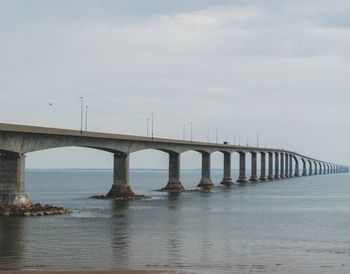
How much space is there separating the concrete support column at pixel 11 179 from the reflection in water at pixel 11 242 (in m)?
5.76

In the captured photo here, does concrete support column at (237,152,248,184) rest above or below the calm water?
above


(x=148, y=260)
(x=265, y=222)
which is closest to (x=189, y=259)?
(x=148, y=260)

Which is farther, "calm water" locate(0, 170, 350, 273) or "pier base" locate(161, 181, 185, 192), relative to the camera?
"pier base" locate(161, 181, 185, 192)

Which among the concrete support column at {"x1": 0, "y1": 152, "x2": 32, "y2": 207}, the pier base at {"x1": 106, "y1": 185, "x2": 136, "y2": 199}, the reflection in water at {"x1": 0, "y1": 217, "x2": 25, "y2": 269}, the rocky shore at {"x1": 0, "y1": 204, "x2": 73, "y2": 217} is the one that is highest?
the concrete support column at {"x1": 0, "y1": 152, "x2": 32, "y2": 207}

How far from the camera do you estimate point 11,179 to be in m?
64.8

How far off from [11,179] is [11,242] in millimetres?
23701

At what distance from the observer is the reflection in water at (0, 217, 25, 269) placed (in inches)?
1310

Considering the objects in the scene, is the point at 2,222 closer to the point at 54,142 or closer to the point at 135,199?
the point at 54,142

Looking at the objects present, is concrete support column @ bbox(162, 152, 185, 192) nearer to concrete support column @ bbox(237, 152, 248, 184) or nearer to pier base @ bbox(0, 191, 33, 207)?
pier base @ bbox(0, 191, 33, 207)

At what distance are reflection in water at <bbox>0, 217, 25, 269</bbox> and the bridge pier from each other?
3590 cm

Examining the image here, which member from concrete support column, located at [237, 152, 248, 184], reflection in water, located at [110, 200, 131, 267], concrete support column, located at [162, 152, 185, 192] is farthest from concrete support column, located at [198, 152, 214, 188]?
reflection in water, located at [110, 200, 131, 267]

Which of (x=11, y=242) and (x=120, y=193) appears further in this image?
(x=120, y=193)

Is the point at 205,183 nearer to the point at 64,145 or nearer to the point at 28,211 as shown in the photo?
the point at 64,145

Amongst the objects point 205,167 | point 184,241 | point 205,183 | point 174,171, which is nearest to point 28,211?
point 184,241
